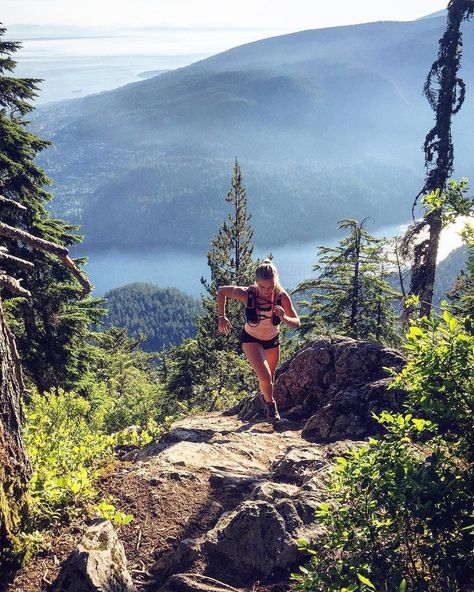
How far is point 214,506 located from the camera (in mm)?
4898

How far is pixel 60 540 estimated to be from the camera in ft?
12.8

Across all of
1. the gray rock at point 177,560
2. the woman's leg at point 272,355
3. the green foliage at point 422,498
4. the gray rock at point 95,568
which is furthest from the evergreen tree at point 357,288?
the green foliage at point 422,498

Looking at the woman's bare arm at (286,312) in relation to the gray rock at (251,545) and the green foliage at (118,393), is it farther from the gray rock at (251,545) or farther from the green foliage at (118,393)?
the gray rock at (251,545)

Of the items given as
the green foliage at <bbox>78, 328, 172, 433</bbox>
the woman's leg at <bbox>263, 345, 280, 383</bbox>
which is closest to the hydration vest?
the woman's leg at <bbox>263, 345, 280, 383</bbox>

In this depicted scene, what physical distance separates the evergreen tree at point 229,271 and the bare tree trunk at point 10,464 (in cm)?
1878

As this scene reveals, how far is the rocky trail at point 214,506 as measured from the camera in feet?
11.8

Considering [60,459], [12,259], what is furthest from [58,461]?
[12,259]

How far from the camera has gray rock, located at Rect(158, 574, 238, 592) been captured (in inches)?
141

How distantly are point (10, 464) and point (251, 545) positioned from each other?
1.99m

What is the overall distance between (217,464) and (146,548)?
2.00 metres

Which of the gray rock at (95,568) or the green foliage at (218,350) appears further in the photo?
the green foliage at (218,350)

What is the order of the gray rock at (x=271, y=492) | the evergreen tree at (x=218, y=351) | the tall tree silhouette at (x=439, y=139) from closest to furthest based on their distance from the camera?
the gray rock at (x=271, y=492) → the tall tree silhouette at (x=439, y=139) → the evergreen tree at (x=218, y=351)

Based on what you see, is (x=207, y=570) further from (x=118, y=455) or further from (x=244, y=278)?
(x=244, y=278)

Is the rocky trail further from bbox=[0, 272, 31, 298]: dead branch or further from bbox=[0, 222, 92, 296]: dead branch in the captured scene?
bbox=[0, 222, 92, 296]: dead branch
